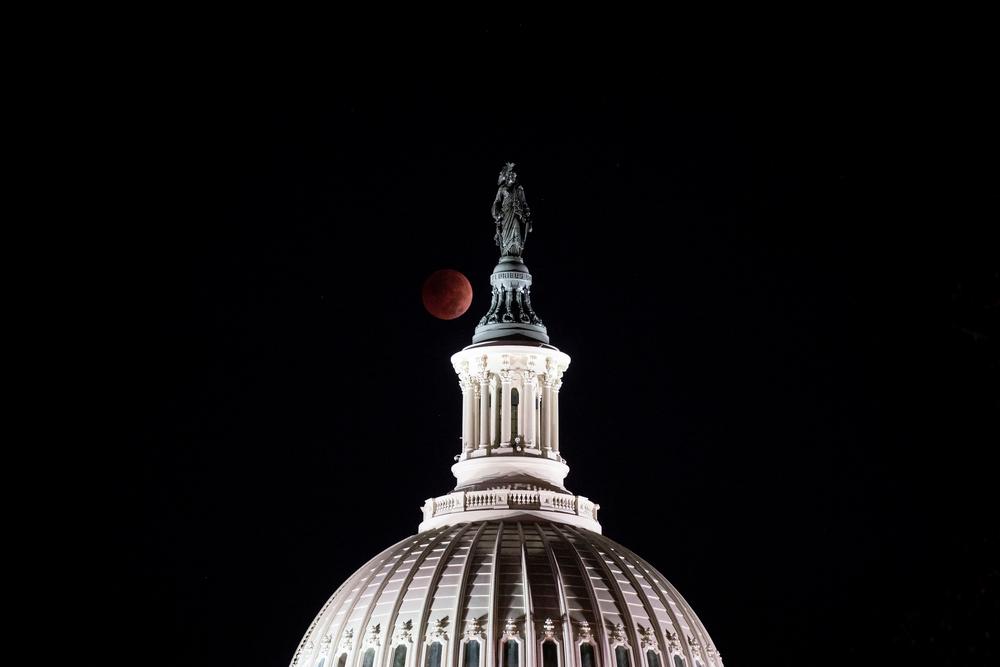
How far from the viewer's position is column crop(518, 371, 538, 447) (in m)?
99.6

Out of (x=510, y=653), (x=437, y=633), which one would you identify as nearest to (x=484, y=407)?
(x=437, y=633)

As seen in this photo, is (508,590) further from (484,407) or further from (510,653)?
(484,407)

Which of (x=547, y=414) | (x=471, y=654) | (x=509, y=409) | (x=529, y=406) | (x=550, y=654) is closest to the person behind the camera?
(x=471, y=654)

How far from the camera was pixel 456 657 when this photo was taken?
89.4 metres

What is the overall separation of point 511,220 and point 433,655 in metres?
23.8

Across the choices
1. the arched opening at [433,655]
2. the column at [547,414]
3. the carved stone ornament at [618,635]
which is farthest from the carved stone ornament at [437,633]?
the column at [547,414]

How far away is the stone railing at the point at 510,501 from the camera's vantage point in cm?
9525

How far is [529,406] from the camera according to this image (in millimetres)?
100875

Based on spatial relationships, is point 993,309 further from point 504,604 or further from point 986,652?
point 504,604

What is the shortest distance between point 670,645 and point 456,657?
824cm

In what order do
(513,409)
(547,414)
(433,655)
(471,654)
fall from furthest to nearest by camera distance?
(513,409)
(547,414)
(433,655)
(471,654)

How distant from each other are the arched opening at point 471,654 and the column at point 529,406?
12.0 m

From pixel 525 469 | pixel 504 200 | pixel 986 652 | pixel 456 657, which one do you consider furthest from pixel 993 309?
pixel 504 200

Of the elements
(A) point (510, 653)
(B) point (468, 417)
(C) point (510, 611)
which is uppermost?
(B) point (468, 417)
